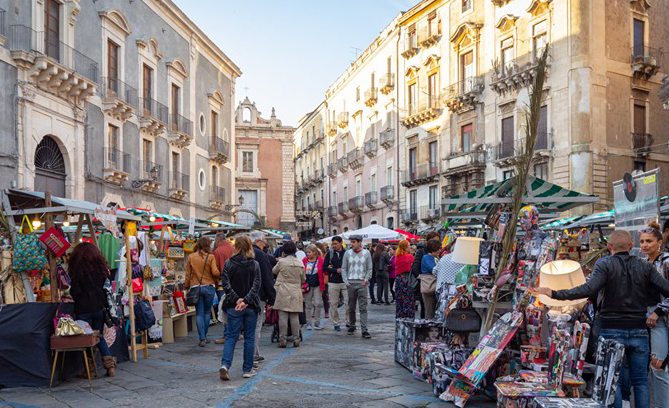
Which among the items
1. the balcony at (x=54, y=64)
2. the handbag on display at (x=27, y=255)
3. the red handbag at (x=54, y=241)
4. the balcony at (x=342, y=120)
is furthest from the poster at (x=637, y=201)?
the balcony at (x=342, y=120)

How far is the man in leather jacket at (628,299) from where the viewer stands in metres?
4.83

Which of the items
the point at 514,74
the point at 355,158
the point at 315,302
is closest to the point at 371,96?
the point at 355,158

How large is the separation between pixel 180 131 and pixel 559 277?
23.2 meters

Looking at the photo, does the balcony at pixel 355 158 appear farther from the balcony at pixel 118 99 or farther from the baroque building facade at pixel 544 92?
the balcony at pixel 118 99

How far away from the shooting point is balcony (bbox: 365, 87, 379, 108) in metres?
40.5

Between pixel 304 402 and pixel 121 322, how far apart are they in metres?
3.04

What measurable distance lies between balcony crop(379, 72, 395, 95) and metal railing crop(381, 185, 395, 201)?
18.3 ft

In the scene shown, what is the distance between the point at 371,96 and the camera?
134 ft

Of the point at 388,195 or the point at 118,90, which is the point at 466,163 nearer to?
the point at 388,195

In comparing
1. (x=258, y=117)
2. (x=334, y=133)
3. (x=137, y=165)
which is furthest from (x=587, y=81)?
(x=258, y=117)

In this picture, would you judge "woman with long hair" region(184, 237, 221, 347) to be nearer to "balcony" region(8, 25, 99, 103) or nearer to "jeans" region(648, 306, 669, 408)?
"jeans" region(648, 306, 669, 408)

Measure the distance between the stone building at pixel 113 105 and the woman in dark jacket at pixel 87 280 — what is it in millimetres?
9409

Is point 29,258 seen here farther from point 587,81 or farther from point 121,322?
point 587,81

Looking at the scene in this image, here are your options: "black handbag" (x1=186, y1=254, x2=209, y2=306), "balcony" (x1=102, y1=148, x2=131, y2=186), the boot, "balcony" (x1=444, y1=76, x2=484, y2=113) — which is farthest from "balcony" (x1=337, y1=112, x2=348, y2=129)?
the boot
